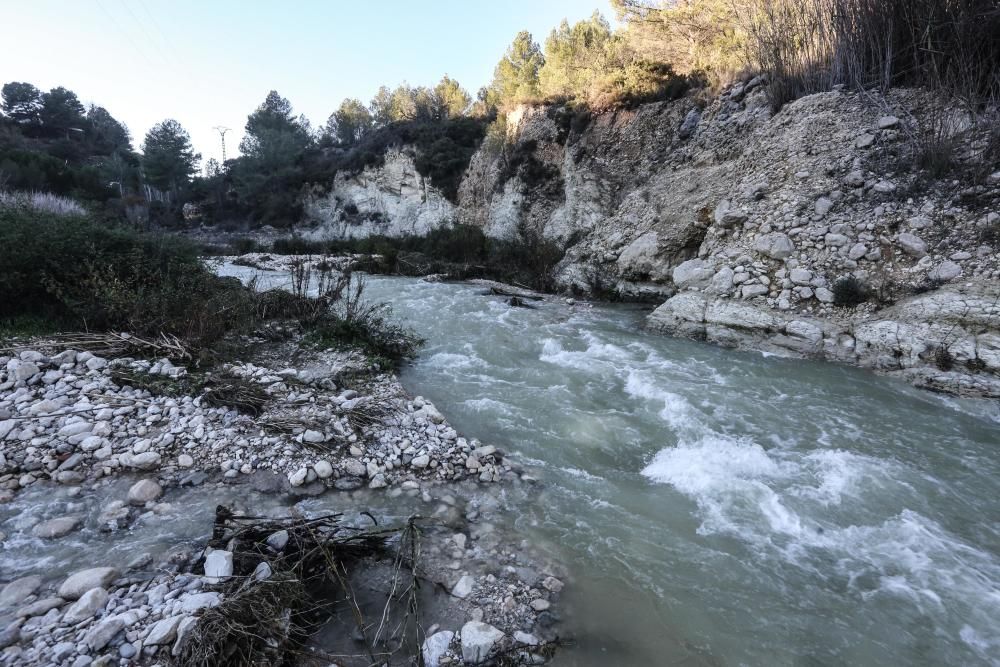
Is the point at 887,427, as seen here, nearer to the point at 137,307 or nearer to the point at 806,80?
the point at 137,307

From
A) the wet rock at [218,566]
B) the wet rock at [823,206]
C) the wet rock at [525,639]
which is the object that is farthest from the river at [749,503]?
the wet rock at [823,206]

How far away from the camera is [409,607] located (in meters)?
2.78

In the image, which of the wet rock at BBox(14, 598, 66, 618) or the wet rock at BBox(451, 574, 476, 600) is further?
the wet rock at BBox(451, 574, 476, 600)

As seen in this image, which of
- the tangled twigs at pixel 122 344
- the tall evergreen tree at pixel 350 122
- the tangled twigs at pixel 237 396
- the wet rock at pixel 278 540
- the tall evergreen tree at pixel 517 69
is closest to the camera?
the wet rock at pixel 278 540

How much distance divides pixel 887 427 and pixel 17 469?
9368 mm

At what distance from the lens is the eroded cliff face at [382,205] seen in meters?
28.9

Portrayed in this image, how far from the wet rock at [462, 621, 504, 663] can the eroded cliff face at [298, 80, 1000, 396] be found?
305 inches

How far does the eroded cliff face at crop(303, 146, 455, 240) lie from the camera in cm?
2894

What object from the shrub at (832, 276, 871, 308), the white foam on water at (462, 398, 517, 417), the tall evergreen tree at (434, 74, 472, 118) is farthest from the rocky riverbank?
the tall evergreen tree at (434, 74, 472, 118)

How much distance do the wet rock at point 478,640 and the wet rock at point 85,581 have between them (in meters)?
2.29

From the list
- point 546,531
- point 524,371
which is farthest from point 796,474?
point 524,371

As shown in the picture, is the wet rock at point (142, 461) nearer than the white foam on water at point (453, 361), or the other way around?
the wet rock at point (142, 461)

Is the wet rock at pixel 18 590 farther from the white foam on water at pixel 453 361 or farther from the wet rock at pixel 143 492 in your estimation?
the white foam on water at pixel 453 361

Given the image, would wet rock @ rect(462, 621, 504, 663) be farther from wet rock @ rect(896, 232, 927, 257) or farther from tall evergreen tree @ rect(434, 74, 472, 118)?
tall evergreen tree @ rect(434, 74, 472, 118)
